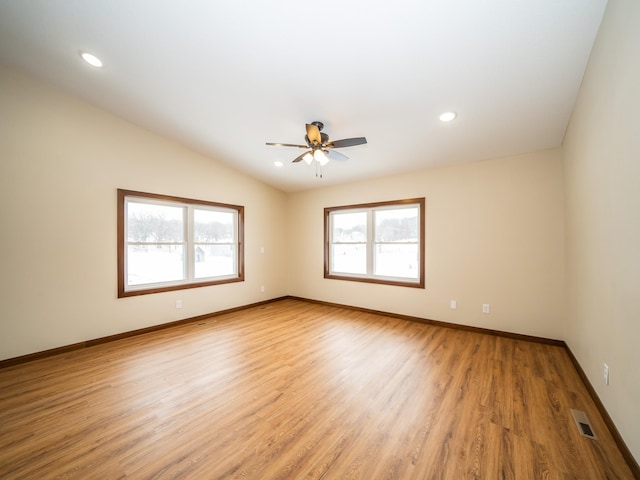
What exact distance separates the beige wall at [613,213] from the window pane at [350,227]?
3.26m

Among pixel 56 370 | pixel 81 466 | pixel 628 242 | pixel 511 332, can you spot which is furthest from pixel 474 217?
pixel 56 370

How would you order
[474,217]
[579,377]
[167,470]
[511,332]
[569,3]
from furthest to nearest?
1. [474,217]
2. [511,332]
3. [579,377]
4. [569,3]
5. [167,470]

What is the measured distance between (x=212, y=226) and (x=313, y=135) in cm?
309

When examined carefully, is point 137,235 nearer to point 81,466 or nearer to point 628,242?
point 81,466

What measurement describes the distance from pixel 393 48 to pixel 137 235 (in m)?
4.24

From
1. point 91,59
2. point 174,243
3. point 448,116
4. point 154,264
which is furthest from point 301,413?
point 91,59

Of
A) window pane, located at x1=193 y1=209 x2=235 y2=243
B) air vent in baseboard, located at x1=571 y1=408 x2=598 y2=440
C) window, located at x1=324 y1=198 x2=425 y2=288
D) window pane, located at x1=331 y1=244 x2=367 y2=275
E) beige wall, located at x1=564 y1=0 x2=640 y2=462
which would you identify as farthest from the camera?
window pane, located at x1=331 y1=244 x2=367 y2=275

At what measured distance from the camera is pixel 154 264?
13.9 feet

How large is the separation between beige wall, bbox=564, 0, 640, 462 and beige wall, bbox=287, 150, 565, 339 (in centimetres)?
96

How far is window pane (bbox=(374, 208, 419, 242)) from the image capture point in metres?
4.69

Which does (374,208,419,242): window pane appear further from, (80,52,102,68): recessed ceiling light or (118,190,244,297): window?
(80,52,102,68): recessed ceiling light

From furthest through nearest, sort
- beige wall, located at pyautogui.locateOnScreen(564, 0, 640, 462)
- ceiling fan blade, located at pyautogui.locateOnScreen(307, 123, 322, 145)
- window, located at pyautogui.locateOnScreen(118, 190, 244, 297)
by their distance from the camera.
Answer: window, located at pyautogui.locateOnScreen(118, 190, 244, 297), ceiling fan blade, located at pyautogui.locateOnScreen(307, 123, 322, 145), beige wall, located at pyautogui.locateOnScreen(564, 0, 640, 462)

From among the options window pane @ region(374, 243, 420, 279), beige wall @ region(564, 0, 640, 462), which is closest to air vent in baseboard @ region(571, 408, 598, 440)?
beige wall @ region(564, 0, 640, 462)

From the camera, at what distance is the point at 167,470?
5.09 feet
